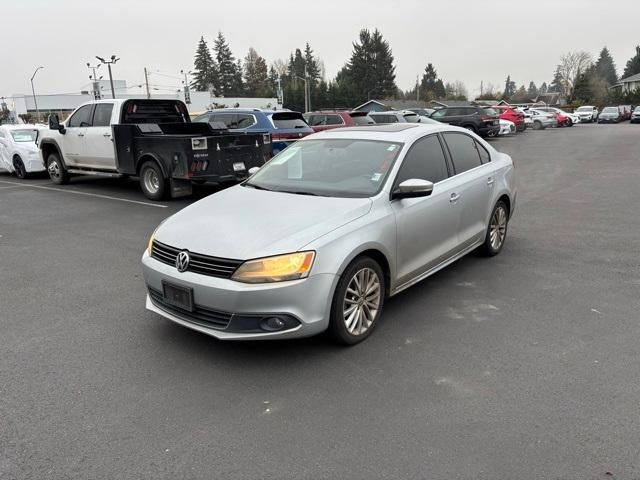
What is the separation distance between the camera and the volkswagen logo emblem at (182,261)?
3749mm

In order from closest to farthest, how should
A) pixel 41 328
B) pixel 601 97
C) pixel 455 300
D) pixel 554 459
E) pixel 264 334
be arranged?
pixel 554 459
pixel 264 334
pixel 41 328
pixel 455 300
pixel 601 97

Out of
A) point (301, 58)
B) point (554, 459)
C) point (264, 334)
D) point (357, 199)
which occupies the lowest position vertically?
point (554, 459)

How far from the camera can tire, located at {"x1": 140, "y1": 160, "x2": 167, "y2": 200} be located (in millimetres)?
10398

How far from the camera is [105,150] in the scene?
11.4 m

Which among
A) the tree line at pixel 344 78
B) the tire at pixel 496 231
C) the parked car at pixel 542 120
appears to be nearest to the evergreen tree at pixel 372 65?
the tree line at pixel 344 78

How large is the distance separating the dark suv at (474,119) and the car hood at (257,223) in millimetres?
22834

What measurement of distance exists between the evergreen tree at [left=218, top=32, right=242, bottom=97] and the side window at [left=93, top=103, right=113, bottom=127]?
101 m

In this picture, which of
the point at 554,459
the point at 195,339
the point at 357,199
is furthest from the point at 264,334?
the point at 554,459

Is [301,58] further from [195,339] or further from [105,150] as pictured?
[195,339]

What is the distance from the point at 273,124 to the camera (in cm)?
1301

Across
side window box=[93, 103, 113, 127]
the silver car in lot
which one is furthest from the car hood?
side window box=[93, 103, 113, 127]

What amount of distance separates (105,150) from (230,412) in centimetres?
967

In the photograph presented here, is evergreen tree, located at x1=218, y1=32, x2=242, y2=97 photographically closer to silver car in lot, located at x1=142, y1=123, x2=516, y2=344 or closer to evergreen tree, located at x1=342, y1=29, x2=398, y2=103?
evergreen tree, located at x1=342, y1=29, x2=398, y2=103

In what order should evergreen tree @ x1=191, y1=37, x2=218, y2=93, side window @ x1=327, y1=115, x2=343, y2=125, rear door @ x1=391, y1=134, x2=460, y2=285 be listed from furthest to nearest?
evergreen tree @ x1=191, y1=37, x2=218, y2=93
side window @ x1=327, y1=115, x2=343, y2=125
rear door @ x1=391, y1=134, x2=460, y2=285
